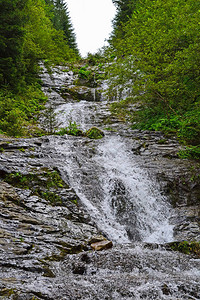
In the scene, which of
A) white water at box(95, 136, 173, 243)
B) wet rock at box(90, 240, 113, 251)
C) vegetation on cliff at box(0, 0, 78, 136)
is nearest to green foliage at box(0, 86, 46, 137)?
vegetation on cliff at box(0, 0, 78, 136)

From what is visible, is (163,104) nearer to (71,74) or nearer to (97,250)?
(97,250)

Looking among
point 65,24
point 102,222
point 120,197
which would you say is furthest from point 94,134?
point 65,24

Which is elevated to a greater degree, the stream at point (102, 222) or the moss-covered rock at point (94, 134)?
the moss-covered rock at point (94, 134)

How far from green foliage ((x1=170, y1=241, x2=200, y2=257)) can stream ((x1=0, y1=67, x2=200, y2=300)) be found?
0.71ft

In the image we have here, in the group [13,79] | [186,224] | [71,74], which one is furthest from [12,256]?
[71,74]

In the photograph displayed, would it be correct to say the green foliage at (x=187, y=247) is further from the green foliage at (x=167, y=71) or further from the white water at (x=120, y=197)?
the green foliage at (x=167, y=71)

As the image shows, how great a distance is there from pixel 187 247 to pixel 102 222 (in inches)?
83.6

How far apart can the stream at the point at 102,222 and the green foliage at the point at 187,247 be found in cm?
22

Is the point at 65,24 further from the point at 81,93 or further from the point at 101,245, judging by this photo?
the point at 101,245

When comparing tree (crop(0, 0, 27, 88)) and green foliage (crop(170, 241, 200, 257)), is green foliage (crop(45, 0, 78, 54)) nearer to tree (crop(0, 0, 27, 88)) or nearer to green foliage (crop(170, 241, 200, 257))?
tree (crop(0, 0, 27, 88))

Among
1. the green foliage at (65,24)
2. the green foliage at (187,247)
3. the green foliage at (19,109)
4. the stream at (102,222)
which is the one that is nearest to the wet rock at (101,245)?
the stream at (102,222)

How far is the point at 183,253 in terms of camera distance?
472cm

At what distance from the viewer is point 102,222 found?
231 inches

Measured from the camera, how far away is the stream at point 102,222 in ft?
10.00
